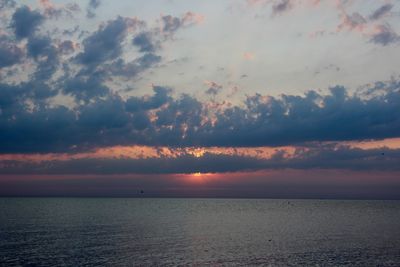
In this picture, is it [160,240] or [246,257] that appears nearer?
[246,257]

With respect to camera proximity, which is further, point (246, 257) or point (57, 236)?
point (57, 236)

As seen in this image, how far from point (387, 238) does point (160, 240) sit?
187 feet

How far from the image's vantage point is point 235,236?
351ft

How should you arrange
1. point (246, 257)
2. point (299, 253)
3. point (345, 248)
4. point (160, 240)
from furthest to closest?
1. point (160, 240)
2. point (345, 248)
3. point (299, 253)
4. point (246, 257)

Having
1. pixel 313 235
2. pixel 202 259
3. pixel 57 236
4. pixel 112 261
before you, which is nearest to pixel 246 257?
pixel 202 259

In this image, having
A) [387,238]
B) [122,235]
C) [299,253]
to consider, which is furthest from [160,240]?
[387,238]

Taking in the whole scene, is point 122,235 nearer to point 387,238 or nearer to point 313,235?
point 313,235

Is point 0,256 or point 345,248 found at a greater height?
point 0,256

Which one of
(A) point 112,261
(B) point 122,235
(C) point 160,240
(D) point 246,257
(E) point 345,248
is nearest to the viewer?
(A) point 112,261

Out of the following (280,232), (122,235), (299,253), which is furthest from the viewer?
(280,232)

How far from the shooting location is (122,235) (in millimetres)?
107000

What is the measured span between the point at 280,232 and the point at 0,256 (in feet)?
248

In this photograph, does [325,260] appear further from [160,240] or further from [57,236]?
[57,236]

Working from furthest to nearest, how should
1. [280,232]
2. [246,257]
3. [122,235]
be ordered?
[280,232]
[122,235]
[246,257]
